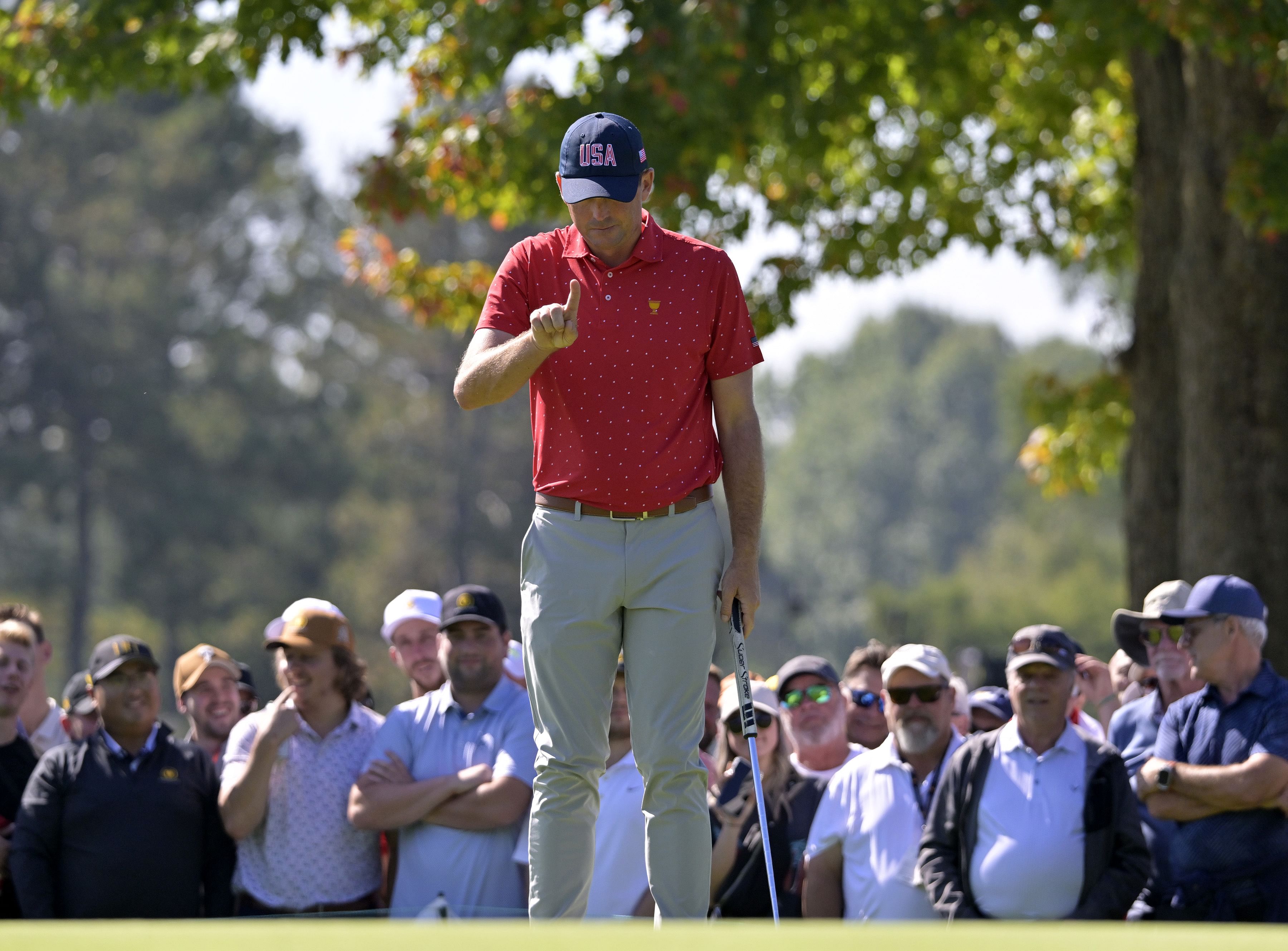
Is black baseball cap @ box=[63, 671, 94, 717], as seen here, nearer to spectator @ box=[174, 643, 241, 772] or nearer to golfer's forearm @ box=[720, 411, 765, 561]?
spectator @ box=[174, 643, 241, 772]

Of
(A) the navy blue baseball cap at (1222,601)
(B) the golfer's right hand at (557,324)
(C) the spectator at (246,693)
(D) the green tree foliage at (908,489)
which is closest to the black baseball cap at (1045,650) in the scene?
(A) the navy blue baseball cap at (1222,601)

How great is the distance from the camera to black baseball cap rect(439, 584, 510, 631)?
6879 millimetres

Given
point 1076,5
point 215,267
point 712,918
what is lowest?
point 712,918

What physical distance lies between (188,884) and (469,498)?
38031 millimetres

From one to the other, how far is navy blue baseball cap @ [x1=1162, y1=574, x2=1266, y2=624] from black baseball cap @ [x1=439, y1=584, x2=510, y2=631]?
2.59 m

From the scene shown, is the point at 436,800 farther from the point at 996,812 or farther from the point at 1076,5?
the point at 1076,5

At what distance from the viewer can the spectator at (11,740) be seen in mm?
6766

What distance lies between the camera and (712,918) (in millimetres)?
6203

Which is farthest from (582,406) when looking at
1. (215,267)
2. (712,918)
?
(215,267)

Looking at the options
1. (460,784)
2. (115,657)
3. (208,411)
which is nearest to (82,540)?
(208,411)

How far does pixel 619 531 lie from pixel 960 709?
325 centimetres

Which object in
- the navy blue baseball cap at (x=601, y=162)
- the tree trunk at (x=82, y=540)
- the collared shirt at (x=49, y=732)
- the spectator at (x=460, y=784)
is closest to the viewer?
the navy blue baseball cap at (x=601, y=162)

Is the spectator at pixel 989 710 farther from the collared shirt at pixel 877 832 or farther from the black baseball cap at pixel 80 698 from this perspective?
the black baseball cap at pixel 80 698

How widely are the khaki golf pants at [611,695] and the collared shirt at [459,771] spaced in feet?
6.38
